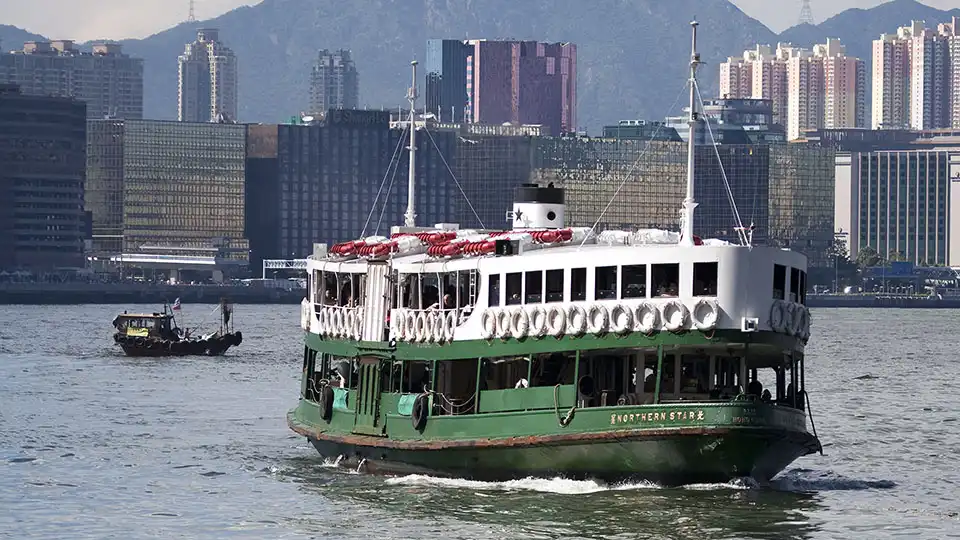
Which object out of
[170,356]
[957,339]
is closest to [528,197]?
[170,356]

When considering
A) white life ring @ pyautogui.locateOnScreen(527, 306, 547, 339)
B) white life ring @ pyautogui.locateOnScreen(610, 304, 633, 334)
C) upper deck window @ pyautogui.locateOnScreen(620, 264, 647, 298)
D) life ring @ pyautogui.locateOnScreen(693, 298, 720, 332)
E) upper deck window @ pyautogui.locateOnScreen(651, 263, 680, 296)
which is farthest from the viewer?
white life ring @ pyautogui.locateOnScreen(527, 306, 547, 339)

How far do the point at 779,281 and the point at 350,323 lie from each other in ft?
31.8

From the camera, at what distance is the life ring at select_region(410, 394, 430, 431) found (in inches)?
1684

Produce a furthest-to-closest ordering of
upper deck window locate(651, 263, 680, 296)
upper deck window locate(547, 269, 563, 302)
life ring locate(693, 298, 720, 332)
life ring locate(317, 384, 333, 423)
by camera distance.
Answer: life ring locate(317, 384, 333, 423) → upper deck window locate(547, 269, 563, 302) → upper deck window locate(651, 263, 680, 296) → life ring locate(693, 298, 720, 332)

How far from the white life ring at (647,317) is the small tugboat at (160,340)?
63080mm

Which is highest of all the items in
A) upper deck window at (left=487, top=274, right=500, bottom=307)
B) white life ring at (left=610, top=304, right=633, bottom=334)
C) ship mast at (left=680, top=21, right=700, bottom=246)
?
ship mast at (left=680, top=21, right=700, bottom=246)

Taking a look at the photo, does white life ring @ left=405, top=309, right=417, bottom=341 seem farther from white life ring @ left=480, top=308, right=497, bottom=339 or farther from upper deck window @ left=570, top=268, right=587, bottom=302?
upper deck window @ left=570, top=268, right=587, bottom=302

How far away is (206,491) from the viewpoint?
146ft

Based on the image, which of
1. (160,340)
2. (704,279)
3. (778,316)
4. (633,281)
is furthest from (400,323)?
(160,340)

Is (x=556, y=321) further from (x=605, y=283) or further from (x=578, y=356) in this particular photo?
(x=605, y=283)

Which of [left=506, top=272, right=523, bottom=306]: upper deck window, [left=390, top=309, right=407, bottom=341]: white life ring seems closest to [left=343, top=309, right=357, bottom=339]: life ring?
[left=390, top=309, right=407, bottom=341]: white life ring

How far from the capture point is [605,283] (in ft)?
132

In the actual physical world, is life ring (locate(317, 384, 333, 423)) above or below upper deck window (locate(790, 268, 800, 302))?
below

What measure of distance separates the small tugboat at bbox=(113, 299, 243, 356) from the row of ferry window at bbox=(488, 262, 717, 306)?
197ft
